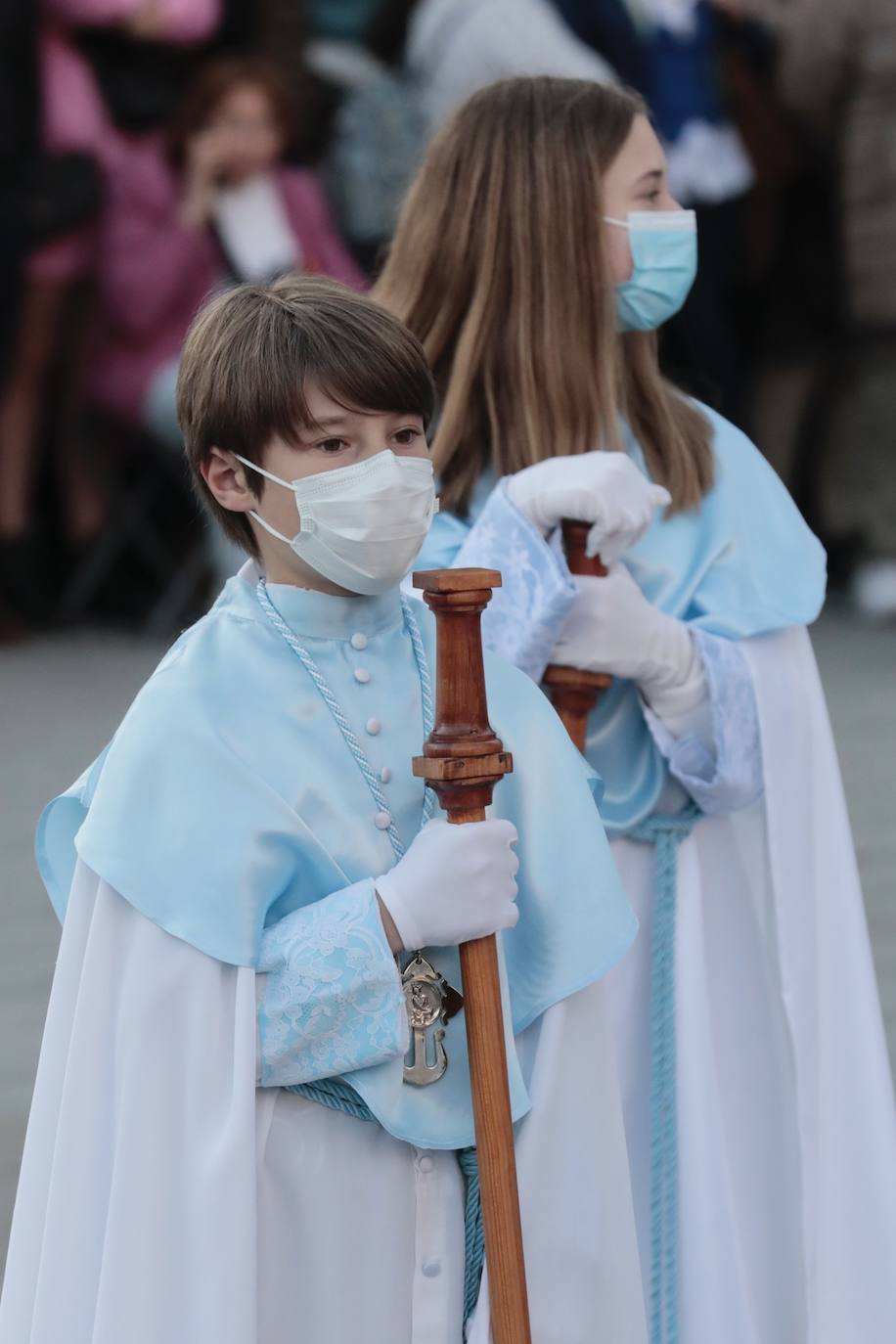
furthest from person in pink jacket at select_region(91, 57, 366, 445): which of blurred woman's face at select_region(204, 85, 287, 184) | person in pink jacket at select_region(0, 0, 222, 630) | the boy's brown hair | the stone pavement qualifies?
the boy's brown hair

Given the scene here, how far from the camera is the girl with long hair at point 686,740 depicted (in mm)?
2551

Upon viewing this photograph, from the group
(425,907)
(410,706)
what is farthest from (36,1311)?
(410,706)

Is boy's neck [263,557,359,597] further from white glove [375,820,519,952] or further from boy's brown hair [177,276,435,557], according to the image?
white glove [375,820,519,952]

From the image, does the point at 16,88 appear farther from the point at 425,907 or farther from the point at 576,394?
the point at 425,907

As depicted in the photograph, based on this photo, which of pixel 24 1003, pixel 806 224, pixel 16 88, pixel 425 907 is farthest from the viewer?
pixel 806 224

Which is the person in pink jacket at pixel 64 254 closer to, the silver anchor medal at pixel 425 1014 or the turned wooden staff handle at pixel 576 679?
the turned wooden staff handle at pixel 576 679

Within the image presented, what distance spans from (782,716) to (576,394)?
0.45m

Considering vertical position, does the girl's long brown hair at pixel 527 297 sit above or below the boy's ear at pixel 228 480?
above

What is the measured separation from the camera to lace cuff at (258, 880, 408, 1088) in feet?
5.96

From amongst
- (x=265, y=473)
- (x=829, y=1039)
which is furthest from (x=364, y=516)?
(x=829, y=1039)

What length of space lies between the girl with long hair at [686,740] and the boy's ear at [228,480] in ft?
1.90

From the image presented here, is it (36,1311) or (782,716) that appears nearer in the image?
(36,1311)

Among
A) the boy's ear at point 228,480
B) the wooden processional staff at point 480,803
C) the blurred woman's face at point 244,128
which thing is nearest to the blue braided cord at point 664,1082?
the wooden processional staff at point 480,803

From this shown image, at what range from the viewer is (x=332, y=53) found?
23.9 feet
